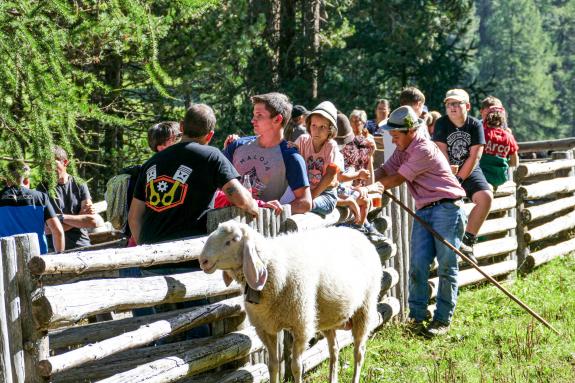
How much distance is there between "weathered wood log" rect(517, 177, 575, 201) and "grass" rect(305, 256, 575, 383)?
240 centimetres

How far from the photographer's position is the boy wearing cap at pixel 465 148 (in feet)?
34.9

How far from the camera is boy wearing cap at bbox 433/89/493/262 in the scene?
1062cm

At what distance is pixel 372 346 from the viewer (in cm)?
888

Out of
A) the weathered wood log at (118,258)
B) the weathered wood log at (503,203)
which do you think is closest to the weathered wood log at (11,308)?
the weathered wood log at (118,258)

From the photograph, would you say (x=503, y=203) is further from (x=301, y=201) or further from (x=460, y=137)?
(x=301, y=201)

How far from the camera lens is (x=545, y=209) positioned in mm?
14320

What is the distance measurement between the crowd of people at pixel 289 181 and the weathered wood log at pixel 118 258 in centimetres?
33

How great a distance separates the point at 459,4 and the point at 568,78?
80.9 meters

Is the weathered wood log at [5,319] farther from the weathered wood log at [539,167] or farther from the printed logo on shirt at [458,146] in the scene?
the weathered wood log at [539,167]

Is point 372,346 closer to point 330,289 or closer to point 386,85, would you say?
point 330,289

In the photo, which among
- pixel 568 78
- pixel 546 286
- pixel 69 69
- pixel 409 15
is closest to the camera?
pixel 69 69

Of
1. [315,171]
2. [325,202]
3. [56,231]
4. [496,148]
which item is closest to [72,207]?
[56,231]

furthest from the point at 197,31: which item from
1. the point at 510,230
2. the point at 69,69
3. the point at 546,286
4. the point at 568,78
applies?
the point at 568,78

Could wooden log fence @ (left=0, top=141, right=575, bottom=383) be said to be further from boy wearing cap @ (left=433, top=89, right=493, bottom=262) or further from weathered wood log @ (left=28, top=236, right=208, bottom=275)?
boy wearing cap @ (left=433, top=89, right=493, bottom=262)
